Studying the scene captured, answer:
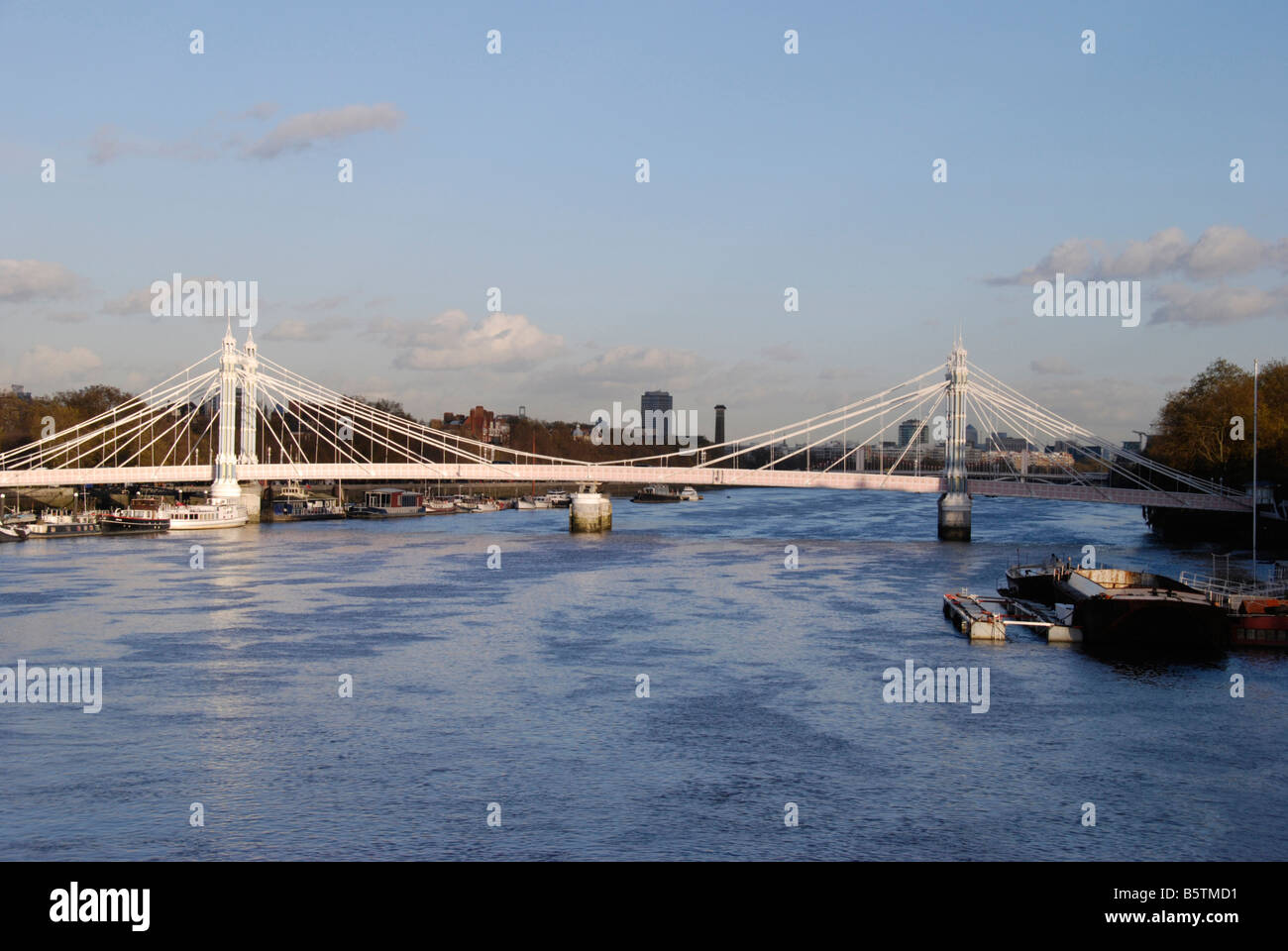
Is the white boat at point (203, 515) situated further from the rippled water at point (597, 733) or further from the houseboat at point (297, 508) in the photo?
the rippled water at point (597, 733)

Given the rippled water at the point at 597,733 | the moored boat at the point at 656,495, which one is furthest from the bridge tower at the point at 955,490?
the moored boat at the point at 656,495

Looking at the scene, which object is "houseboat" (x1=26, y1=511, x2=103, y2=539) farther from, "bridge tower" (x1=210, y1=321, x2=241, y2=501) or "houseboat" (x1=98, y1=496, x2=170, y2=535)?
"bridge tower" (x1=210, y1=321, x2=241, y2=501)

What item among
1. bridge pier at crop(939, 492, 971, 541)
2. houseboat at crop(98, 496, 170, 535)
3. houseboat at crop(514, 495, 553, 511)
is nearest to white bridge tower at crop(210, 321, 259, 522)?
houseboat at crop(98, 496, 170, 535)
